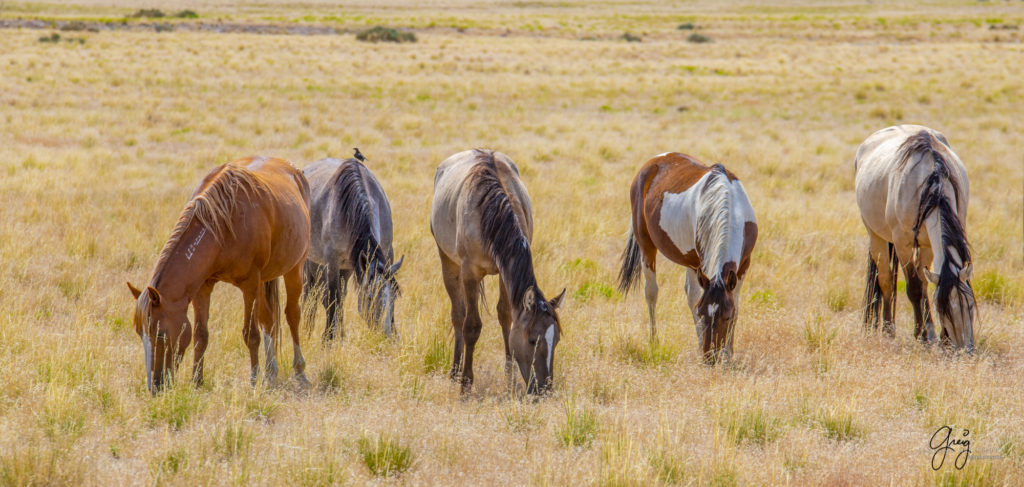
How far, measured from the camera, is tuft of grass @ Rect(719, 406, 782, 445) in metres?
4.61

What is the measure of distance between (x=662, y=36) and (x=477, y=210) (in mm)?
56173

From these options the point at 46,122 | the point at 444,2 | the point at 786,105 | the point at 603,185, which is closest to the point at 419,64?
the point at 786,105

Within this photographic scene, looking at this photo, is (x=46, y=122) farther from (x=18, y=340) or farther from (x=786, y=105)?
(x=786, y=105)

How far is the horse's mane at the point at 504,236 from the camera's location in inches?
197

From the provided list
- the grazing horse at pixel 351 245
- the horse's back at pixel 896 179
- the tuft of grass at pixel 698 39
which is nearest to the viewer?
the grazing horse at pixel 351 245

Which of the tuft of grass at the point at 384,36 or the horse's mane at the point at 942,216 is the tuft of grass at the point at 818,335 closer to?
the horse's mane at the point at 942,216

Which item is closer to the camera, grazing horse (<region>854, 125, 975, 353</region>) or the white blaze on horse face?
the white blaze on horse face

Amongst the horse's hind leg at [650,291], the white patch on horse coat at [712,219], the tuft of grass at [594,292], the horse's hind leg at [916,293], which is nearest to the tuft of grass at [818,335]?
the horse's hind leg at [916,293]

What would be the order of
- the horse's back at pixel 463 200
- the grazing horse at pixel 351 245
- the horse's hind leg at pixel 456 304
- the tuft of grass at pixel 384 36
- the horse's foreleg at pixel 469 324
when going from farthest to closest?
1. the tuft of grass at pixel 384 36
2. the grazing horse at pixel 351 245
3. the horse's hind leg at pixel 456 304
4. the horse's foreleg at pixel 469 324
5. the horse's back at pixel 463 200

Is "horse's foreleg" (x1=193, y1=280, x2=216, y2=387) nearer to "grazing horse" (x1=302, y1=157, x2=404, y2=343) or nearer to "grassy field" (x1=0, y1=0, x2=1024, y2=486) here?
"grassy field" (x1=0, y1=0, x2=1024, y2=486)

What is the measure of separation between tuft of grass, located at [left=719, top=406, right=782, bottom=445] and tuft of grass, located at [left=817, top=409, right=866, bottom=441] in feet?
0.89

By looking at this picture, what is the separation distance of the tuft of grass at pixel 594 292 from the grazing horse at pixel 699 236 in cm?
24

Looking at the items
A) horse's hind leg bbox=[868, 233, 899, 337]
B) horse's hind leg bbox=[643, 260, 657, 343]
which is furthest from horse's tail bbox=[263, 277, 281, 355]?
horse's hind leg bbox=[868, 233, 899, 337]

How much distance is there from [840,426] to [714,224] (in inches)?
69.0
